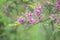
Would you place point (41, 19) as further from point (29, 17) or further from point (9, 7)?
point (9, 7)

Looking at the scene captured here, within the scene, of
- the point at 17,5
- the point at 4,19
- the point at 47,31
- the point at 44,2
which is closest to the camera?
the point at 44,2

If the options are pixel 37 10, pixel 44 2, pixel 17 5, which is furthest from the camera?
pixel 17 5

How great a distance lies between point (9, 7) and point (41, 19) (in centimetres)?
87

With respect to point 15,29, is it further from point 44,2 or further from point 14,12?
point 44,2

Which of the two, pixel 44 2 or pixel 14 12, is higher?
pixel 44 2

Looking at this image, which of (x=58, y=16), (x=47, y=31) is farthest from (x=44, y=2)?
(x=47, y=31)

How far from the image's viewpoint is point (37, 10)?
1.90 meters

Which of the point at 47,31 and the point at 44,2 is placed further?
the point at 47,31

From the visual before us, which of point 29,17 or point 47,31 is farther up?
point 29,17

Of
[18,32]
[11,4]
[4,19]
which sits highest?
[11,4]

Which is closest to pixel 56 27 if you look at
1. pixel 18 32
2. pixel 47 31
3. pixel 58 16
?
pixel 58 16

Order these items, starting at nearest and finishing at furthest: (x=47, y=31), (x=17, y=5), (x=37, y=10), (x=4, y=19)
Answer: (x=37, y=10), (x=47, y=31), (x=4, y=19), (x=17, y=5)

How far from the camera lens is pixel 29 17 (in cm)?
194

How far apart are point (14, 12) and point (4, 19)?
0.17 metres
